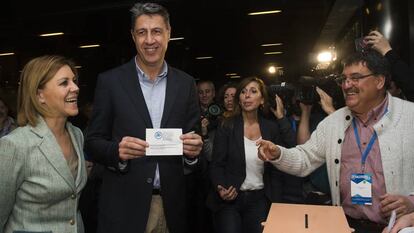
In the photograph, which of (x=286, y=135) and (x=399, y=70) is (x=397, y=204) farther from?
(x=286, y=135)

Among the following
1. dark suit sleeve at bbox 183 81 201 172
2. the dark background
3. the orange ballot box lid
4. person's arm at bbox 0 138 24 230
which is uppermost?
the dark background

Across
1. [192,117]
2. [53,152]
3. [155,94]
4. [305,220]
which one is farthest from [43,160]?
[305,220]

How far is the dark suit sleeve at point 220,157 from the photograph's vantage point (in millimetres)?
3367

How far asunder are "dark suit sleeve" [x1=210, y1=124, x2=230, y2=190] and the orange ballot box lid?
1361 mm

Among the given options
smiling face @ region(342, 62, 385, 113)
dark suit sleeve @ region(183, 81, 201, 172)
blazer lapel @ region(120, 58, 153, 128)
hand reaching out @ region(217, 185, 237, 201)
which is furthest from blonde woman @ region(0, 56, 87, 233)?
smiling face @ region(342, 62, 385, 113)

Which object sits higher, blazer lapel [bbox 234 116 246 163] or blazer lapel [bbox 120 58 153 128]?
blazer lapel [bbox 120 58 153 128]

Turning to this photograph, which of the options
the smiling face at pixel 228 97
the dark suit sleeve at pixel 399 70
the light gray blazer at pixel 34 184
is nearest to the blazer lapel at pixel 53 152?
the light gray blazer at pixel 34 184

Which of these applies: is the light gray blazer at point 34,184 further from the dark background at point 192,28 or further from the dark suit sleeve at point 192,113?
the dark background at point 192,28

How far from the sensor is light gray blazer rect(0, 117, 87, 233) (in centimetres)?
177

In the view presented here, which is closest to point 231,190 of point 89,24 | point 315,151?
point 315,151

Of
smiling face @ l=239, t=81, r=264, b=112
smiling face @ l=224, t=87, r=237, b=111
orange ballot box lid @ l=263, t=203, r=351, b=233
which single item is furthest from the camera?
smiling face @ l=224, t=87, r=237, b=111

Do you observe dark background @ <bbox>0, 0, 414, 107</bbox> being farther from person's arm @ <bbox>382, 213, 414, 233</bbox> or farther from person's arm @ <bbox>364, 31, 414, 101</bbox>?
person's arm @ <bbox>382, 213, 414, 233</bbox>

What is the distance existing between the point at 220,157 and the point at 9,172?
76.9 inches

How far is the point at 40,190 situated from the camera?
5.91ft
